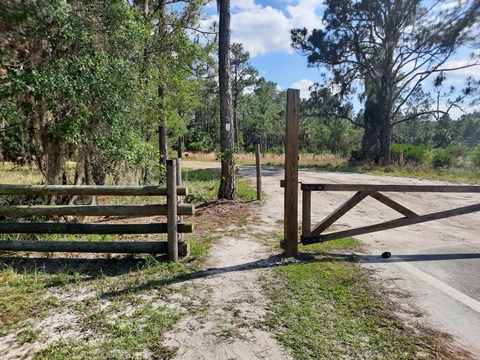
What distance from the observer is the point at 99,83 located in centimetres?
500

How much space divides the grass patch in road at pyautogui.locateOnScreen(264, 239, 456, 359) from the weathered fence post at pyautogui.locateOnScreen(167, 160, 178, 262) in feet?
4.56

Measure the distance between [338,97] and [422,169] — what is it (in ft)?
29.9

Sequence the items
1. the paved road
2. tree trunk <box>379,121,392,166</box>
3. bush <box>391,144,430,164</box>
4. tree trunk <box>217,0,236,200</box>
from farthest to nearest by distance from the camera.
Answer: tree trunk <box>379,121,392,166</box> → bush <box>391,144,430,164</box> → tree trunk <box>217,0,236,200</box> → the paved road

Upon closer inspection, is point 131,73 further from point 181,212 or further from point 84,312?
point 84,312

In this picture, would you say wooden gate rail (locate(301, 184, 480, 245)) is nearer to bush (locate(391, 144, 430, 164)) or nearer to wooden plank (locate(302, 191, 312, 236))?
wooden plank (locate(302, 191, 312, 236))

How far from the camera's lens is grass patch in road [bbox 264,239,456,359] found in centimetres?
222

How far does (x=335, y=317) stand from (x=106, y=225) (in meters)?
3.30

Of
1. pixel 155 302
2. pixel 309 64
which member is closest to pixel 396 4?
pixel 309 64

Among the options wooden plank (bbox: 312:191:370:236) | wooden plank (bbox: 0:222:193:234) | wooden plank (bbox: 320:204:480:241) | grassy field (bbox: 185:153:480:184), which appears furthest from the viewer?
grassy field (bbox: 185:153:480:184)

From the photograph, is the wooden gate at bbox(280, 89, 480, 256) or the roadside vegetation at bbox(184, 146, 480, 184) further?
the roadside vegetation at bbox(184, 146, 480, 184)

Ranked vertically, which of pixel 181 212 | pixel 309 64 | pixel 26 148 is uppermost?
pixel 309 64

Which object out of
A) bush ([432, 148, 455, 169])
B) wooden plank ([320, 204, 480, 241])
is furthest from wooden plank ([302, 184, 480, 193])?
bush ([432, 148, 455, 169])

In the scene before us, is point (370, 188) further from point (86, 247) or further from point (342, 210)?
point (86, 247)

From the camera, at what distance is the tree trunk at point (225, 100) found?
304 inches
